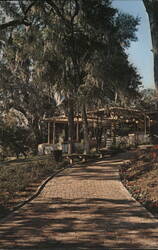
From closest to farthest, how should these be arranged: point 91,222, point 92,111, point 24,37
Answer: point 91,222 → point 24,37 → point 92,111

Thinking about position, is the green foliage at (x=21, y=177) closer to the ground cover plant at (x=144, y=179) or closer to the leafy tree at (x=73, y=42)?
the ground cover plant at (x=144, y=179)

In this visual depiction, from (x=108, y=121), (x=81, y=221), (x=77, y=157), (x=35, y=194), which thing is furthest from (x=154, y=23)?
(x=108, y=121)

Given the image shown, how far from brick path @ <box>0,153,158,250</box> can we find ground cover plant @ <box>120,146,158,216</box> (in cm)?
27

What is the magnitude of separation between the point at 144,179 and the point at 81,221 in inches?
170

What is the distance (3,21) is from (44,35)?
7.02 ft

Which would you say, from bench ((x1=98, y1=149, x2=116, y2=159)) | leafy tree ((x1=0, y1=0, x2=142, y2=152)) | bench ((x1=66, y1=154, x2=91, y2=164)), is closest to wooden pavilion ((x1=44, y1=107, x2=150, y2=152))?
leafy tree ((x1=0, y1=0, x2=142, y2=152))

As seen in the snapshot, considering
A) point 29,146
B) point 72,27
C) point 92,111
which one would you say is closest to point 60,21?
point 72,27

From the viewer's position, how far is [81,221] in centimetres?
673

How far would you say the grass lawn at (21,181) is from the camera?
28.8 ft

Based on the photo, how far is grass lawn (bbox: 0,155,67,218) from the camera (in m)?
8.77

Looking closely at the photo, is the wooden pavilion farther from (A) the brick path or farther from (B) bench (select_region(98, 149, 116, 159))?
(A) the brick path

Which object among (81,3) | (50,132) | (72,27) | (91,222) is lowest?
(91,222)

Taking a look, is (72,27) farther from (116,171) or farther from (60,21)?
(116,171)

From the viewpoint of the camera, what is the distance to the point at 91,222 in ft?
21.8
